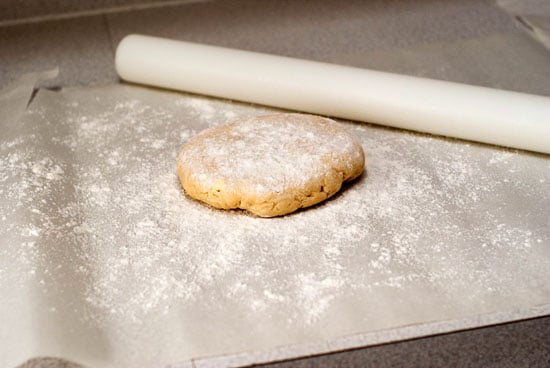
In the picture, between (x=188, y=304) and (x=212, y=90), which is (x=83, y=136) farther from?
(x=188, y=304)

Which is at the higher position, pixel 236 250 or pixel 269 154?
pixel 269 154

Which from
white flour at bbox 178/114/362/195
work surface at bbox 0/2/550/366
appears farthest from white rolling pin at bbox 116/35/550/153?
white flour at bbox 178/114/362/195

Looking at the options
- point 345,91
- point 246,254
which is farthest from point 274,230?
point 345,91

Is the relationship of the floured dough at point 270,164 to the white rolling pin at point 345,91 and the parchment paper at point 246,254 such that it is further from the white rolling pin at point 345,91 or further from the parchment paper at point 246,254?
the white rolling pin at point 345,91

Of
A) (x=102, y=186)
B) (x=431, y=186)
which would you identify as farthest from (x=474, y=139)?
(x=102, y=186)

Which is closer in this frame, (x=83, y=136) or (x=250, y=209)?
(x=250, y=209)

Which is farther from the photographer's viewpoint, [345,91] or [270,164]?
[345,91]

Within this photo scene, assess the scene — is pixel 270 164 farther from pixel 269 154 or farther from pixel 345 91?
pixel 345 91

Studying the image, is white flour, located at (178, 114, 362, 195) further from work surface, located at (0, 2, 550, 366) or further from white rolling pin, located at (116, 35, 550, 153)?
white rolling pin, located at (116, 35, 550, 153)
